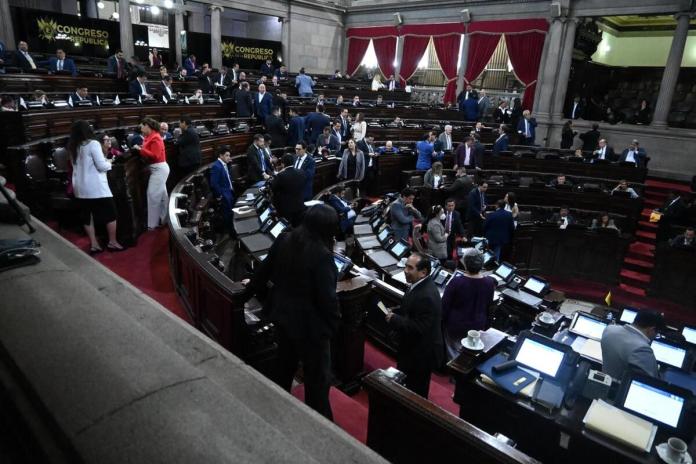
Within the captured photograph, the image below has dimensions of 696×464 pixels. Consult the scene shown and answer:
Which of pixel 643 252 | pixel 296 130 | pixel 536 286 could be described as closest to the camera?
pixel 536 286

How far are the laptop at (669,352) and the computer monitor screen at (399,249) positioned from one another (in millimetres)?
3132

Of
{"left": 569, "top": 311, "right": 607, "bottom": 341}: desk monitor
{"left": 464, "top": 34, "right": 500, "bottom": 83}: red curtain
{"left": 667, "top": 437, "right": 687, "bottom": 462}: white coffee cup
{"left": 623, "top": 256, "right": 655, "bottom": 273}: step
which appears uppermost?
{"left": 464, "top": 34, "right": 500, "bottom": 83}: red curtain

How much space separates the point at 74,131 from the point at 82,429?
4008 mm

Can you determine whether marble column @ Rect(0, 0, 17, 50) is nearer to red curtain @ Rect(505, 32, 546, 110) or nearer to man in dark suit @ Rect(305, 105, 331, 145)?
man in dark suit @ Rect(305, 105, 331, 145)

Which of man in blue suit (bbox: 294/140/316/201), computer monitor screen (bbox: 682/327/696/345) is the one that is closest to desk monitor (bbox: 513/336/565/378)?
computer monitor screen (bbox: 682/327/696/345)

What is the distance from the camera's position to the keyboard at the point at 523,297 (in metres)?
5.77

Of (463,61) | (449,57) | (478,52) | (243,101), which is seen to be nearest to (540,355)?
(243,101)

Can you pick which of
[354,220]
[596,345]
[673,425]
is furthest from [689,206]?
[673,425]

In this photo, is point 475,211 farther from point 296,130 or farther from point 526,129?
point 526,129

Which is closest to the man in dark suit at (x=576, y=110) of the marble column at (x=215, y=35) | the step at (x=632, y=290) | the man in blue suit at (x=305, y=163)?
the step at (x=632, y=290)

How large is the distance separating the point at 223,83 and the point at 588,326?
40.9 feet

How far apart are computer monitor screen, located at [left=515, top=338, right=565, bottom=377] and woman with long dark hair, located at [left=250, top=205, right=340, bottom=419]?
4.11 ft

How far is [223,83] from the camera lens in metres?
13.8

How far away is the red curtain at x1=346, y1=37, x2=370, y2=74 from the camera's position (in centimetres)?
2156
